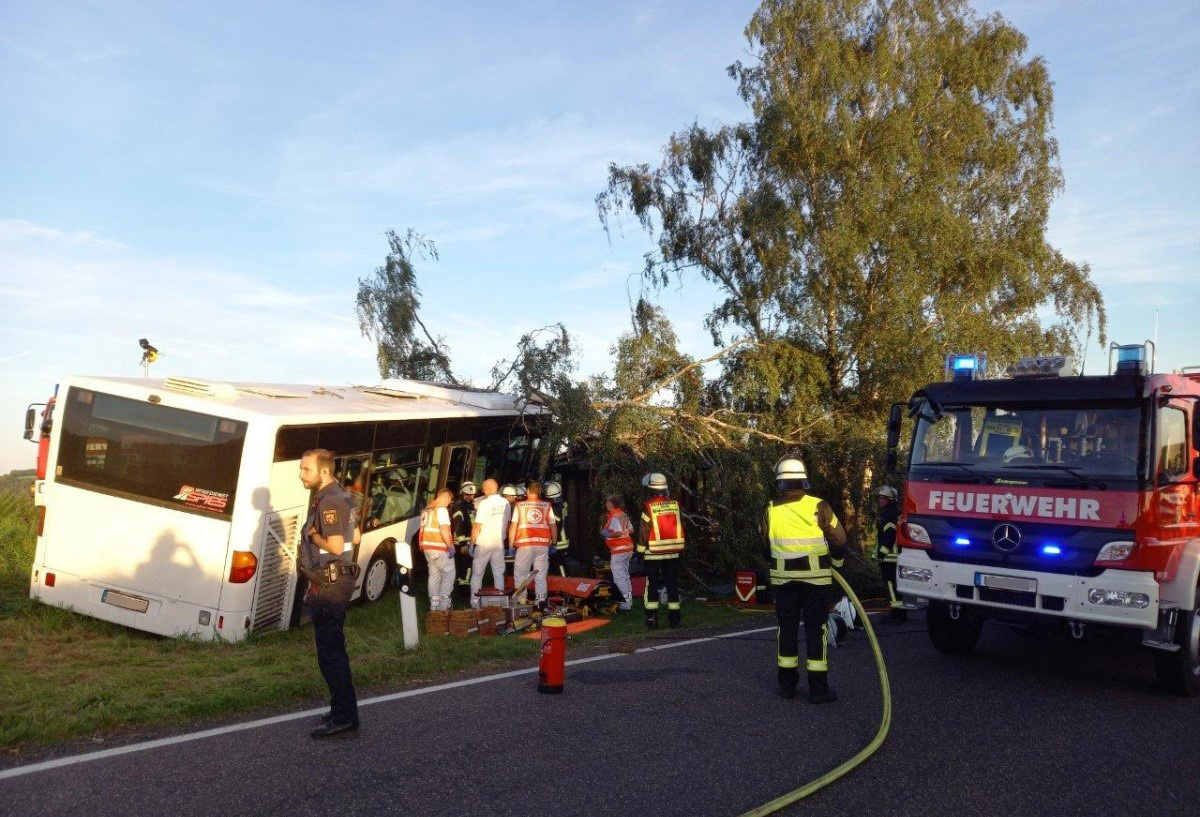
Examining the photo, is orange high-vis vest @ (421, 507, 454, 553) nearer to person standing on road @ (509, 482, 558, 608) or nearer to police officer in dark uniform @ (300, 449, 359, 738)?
person standing on road @ (509, 482, 558, 608)

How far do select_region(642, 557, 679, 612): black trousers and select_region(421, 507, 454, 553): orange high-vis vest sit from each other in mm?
2495

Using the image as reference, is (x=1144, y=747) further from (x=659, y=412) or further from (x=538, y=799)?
(x=659, y=412)

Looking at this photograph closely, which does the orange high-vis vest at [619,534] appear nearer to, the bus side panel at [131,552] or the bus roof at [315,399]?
the bus roof at [315,399]

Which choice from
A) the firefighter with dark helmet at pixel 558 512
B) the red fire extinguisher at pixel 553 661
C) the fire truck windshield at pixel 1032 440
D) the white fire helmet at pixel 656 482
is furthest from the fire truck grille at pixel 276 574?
the fire truck windshield at pixel 1032 440

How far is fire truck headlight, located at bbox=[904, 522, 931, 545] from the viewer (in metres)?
8.20

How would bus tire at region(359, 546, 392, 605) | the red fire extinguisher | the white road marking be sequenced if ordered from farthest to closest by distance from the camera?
bus tire at region(359, 546, 392, 605) → the red fire extinguisher → the white road marking

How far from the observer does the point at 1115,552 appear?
23.1ft

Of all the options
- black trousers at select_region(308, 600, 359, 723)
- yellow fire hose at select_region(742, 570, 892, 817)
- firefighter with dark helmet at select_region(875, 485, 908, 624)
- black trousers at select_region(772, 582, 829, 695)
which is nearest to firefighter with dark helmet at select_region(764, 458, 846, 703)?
black trousers at select_region(772, 582, 829, 695)

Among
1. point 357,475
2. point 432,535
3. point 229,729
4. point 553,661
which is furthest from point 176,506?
point 553,661

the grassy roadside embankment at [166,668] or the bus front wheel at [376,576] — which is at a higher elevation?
the bus front wheel at [376,576]

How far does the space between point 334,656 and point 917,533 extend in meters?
5.23

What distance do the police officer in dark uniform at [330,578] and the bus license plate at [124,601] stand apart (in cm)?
434

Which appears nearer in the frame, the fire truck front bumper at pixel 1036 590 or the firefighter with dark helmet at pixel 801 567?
the fire truck front bumper at pixel 1036 590

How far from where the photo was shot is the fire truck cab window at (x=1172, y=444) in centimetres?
727
